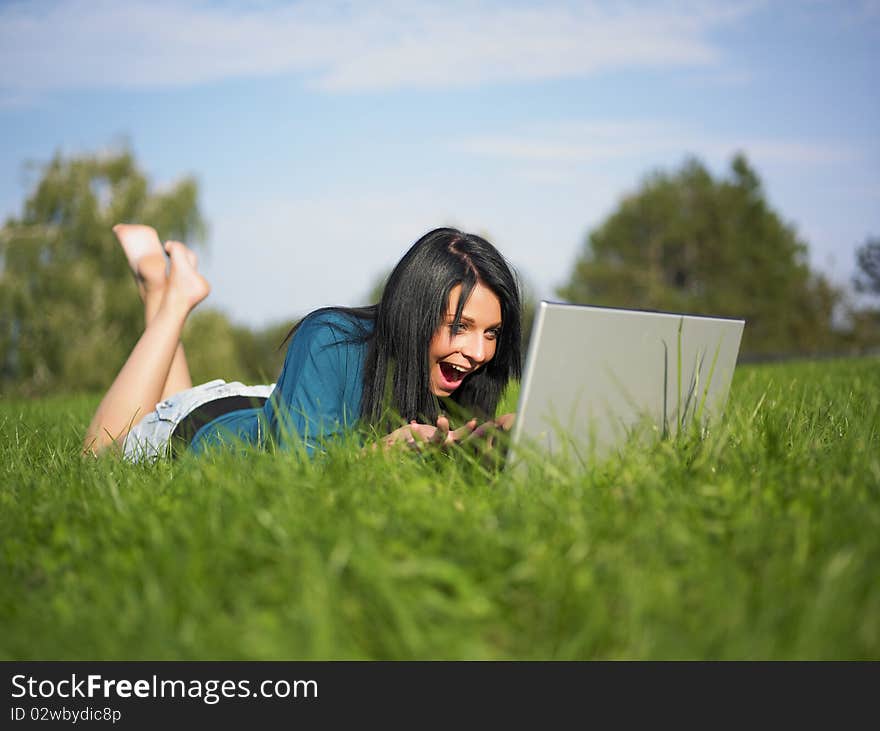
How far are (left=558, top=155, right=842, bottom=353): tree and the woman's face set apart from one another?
34882 millimetres

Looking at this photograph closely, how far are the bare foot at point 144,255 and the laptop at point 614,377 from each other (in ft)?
10.8

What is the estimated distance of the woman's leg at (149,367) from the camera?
4297 millimetres

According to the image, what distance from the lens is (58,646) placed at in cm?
159

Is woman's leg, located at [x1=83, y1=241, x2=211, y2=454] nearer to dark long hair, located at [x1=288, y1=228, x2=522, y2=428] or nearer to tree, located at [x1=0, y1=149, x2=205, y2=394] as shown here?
dark long hair, located at [x1=288, y1=228, x2=522, y2=428]

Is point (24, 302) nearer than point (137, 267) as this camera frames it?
No

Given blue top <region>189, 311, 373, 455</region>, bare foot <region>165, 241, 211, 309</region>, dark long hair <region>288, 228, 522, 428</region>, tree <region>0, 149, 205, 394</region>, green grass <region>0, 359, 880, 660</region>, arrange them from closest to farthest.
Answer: green grass <region>0, 359, 880, 660</region>
blue top <region>189, 311, 373, 455</region>
dark long hair <region>288, 228, 522, 428</region>
bare foot <region>165, 241, 211, 309</region>
tree <region>0, 149, 205, 394</region>

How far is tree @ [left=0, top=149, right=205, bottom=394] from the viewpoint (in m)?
19.5

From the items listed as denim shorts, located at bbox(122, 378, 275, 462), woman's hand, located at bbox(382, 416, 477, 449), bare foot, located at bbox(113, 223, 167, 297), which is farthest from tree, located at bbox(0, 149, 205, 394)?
woman's hand, located at bbox(382, 416, 477, 449)

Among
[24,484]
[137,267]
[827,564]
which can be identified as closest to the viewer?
[827,564]

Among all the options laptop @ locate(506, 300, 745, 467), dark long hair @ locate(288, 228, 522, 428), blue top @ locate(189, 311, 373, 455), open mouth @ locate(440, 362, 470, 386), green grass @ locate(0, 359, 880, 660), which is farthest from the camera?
open mouth @ locate(440, 362, 470, 386)

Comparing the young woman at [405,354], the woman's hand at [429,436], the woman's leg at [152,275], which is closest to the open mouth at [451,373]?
the young woman at [405,354]

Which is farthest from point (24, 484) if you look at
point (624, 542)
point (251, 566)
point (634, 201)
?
point (634, 201)
